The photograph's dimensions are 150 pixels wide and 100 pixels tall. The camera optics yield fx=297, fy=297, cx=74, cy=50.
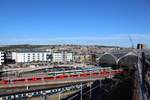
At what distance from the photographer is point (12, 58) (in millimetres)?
82812

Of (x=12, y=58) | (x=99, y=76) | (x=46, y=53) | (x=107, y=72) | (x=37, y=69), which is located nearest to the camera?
(x=99, y=76)

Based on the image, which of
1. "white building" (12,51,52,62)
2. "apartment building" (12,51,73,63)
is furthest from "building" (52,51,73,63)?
"white building" (12,51,52,62)

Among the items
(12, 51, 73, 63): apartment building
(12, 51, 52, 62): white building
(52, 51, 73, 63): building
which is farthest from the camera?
(52, 51, 73, 63): building

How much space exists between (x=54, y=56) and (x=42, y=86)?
186 feet

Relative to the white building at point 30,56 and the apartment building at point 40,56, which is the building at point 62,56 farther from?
the white building at point 30,56

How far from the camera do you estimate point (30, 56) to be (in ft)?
285

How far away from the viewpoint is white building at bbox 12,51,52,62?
83.0m

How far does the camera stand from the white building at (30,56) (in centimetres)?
8304

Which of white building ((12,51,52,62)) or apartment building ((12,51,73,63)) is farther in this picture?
apartment building ((12,51,73,63))

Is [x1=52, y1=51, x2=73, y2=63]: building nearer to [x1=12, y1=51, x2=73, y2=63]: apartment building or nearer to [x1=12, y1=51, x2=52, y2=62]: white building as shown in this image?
[x1=12, y1=51, x2=73, y2=63]: apartment building

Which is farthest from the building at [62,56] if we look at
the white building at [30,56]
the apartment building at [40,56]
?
the white building at [30,56]

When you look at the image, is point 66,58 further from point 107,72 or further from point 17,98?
point 17,98

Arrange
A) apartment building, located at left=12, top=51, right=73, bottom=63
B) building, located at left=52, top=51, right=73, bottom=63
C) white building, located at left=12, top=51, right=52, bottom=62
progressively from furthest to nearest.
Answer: building, located at left=52, top=51, right=73, bottom=63, apartment building, located at left=12, top=51, right=73, bottom=63, white building, located at left=12, top=51, right=52, bottom=62

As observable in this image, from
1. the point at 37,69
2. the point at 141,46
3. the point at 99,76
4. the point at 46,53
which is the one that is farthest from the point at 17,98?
the point at 141,46
